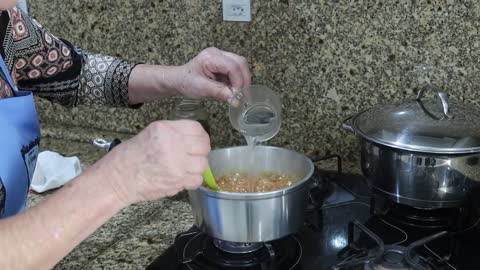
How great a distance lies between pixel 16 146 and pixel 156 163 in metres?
0.30

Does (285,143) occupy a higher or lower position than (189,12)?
lower

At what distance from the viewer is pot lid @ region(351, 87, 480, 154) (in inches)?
33.7

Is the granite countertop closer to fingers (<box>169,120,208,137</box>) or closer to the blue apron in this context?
the blue apron

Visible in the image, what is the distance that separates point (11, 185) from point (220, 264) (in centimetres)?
35

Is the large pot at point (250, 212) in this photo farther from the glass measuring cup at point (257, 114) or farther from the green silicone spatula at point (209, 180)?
the glass measuring cup at point (257, 114)

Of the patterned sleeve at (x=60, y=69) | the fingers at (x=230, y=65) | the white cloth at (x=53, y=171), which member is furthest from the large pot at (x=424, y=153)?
the white cloth at (x=53, y=171)

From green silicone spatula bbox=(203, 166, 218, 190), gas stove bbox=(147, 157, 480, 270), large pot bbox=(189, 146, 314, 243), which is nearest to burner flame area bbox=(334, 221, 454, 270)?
gas stove bbox=(147, 157, 480, 270)

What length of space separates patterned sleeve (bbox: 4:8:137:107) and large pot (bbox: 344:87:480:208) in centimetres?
49

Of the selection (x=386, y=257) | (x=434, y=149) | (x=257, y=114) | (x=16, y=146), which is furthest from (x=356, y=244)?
(x=16, y=146)

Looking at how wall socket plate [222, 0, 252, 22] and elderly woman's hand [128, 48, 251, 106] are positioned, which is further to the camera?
wall socket plate [222, 0, 252, 22]

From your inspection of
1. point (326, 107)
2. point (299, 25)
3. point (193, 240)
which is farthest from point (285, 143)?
point (193, 240)

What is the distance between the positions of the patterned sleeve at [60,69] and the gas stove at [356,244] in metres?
0.35

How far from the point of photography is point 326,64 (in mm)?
1177

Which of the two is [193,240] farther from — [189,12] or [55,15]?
[55,15]
